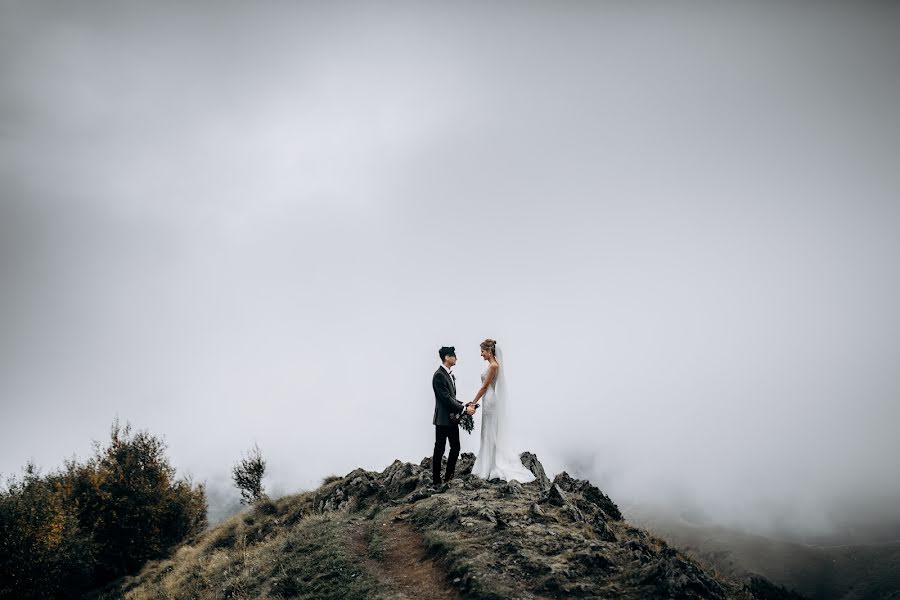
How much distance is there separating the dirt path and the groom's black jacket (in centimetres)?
359

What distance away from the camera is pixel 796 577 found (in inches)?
7717

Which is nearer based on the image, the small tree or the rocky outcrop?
the rocky outcrop

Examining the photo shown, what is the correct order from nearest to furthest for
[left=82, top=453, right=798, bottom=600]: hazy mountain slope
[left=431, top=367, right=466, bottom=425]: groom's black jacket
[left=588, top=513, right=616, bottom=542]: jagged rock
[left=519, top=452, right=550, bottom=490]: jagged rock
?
[left=82, top=453, right=798, bottom=600]: hazy mountain slope < [left=588, top=513, right=616, bottom=542]: jagged rock < [left=431, top=367, right=466, bottom=425]: groom's black jacket < [left=519, top=452, right=550, bottom=490]: jagged rock

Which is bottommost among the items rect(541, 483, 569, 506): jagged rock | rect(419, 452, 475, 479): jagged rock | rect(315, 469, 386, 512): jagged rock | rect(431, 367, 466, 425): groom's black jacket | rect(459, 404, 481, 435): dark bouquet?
rect(541, 483, 569, 506): jagged rock

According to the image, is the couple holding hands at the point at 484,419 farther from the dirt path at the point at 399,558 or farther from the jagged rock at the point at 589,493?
the dirt path at the point at 399,558

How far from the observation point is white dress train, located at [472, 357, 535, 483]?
18.3m

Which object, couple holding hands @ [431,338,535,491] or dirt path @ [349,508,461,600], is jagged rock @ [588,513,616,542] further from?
dirt path @ [349,508,461,600]

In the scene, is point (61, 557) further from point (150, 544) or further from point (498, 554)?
point (498, 554)

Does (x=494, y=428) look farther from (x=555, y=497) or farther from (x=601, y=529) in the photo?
(x=601, y=529)

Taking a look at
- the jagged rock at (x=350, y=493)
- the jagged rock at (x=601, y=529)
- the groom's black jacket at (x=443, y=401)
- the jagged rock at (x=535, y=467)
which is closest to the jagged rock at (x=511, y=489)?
the jagged rock at (x=535, y=467)

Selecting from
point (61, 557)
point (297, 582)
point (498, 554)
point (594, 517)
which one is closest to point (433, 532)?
point (498, 554)

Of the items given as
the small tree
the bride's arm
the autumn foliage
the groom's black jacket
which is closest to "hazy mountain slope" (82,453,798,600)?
the groom's black jacket

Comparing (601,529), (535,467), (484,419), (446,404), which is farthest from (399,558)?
(535,467)

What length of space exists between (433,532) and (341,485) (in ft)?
31.1
